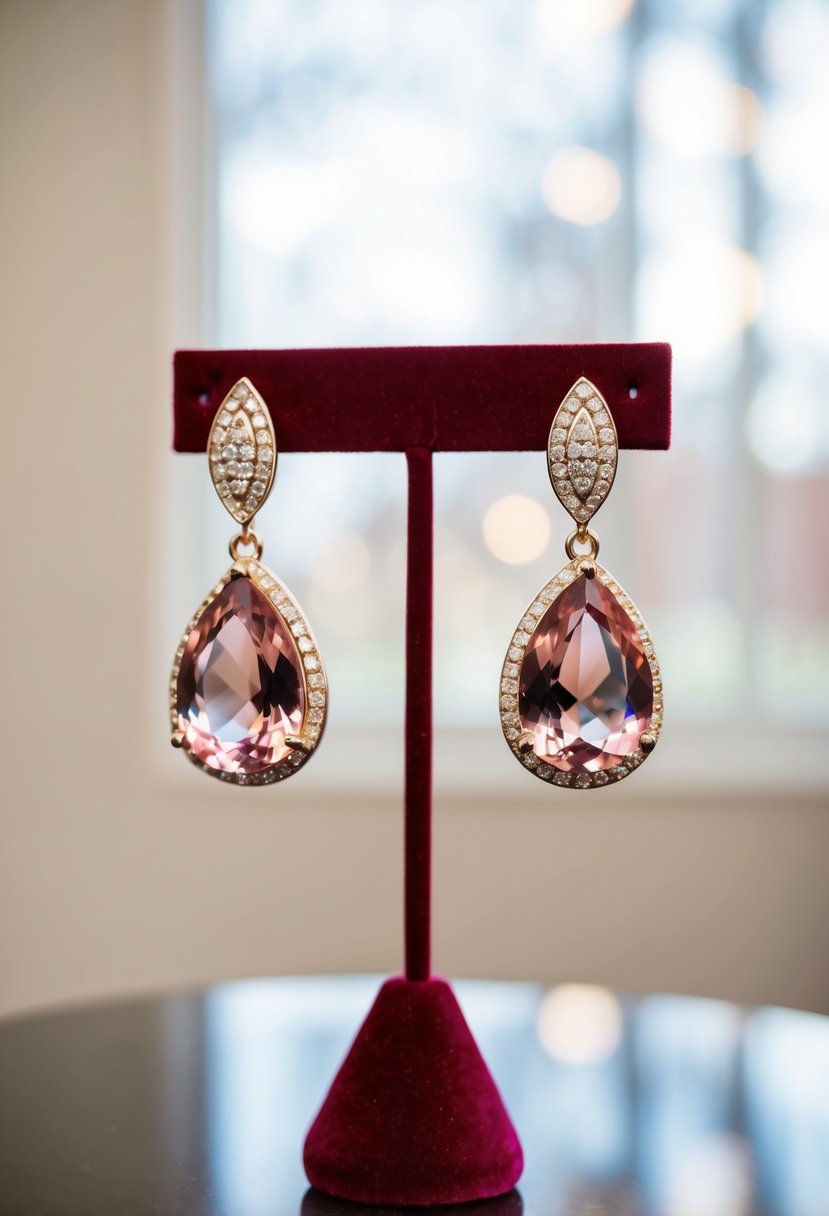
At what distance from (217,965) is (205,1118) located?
129 centimetres

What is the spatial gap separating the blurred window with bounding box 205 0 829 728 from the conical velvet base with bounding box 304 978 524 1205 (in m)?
1.43

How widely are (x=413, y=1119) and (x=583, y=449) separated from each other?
35cm

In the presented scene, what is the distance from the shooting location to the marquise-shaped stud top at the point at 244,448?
1.97ft

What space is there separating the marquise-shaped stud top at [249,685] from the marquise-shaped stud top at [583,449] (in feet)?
0.52

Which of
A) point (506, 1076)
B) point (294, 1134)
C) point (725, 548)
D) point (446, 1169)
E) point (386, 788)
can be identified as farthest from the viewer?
point (725, 548)

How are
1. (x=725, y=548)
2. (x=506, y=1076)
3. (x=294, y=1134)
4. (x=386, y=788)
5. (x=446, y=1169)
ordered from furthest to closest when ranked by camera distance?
(x=725, y=548) < (x=386, y=788) < (x=506, y=1076) < (x=294, y=1134) < (x=446, y=1169)

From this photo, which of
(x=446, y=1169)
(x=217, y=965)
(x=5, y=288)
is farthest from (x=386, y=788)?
(x=446, y=1169)

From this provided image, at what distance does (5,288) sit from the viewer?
1917mm

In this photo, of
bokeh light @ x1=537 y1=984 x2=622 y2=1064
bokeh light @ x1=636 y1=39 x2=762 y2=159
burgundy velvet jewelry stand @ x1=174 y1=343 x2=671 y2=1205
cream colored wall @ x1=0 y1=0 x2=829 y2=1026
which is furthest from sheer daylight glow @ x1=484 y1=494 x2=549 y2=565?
burgundy velvet jewelry stand @ x1=174 y1=343 x2=671 y2=1205

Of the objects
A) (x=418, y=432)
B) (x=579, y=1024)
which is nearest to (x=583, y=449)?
(x=418, y=432)

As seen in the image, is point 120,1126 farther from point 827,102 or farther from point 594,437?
point 827,102

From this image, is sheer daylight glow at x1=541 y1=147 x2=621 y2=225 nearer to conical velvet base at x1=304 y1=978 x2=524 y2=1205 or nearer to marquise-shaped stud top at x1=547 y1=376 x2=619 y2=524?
marquise-shaped stud top at x1=547 y1=376 x2=619 y2=524

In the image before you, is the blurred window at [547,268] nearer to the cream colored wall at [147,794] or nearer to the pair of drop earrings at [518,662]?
the cream colored wall at [147,794]

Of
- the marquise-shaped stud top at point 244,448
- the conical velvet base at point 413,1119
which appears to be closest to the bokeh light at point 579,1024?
the conical velvet base at point 413,1119
